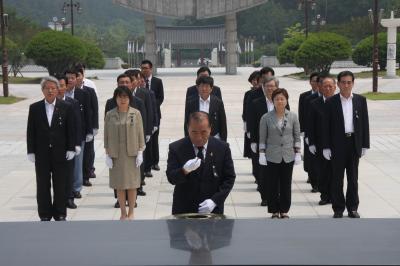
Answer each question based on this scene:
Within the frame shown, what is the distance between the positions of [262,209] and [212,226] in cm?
599

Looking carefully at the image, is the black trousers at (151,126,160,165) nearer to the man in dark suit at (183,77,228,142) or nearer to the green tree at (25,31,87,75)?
the man in dark suit at (183,77,228,142)

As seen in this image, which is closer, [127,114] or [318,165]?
[127,114]

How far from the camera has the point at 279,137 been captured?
757cm

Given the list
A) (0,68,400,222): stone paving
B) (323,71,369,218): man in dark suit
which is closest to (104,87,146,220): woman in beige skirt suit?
(0,68,400,222): stone paving

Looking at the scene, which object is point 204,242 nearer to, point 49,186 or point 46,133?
point 46,133

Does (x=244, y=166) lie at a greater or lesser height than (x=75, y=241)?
lesser

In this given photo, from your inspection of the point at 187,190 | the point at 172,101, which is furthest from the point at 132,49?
the point at 187,190

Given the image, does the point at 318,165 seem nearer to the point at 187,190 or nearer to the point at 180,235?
the point at 187,190

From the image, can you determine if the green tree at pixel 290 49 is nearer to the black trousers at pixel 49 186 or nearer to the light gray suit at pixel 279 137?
the light gray suit at pixel 279 137

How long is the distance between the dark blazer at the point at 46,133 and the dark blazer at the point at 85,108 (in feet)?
6.97

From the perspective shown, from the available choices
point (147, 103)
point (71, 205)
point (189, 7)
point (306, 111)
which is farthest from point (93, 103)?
point (189, 7)

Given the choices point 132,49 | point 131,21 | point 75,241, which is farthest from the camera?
point 131,21

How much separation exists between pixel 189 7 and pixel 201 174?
160 ft

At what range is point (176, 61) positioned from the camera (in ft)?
314
